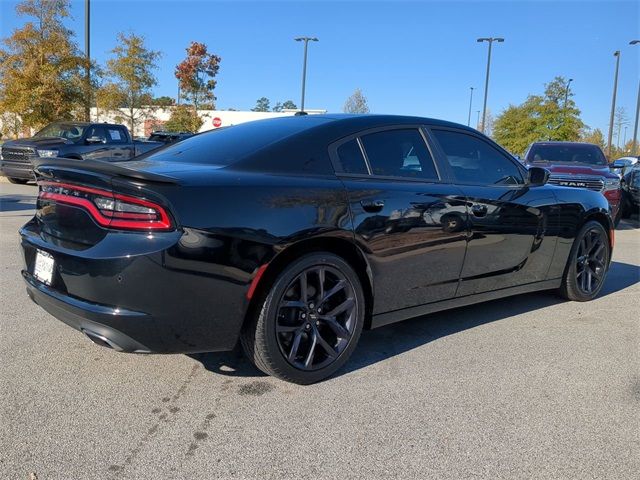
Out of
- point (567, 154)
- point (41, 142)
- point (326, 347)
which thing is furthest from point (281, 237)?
point (41, 142)

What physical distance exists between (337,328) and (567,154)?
10134 millimetres

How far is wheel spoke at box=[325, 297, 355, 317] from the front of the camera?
3.24 m

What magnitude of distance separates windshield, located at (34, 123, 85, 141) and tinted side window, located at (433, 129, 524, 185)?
1183 centimetres

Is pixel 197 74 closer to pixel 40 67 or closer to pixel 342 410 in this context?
pixel 40 67

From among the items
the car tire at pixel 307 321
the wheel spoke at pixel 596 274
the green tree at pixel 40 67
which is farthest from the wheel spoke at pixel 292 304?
the green tree at pixel 40 67

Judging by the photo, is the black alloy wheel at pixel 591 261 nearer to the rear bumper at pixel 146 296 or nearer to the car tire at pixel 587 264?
the car tire at pixel 587 264

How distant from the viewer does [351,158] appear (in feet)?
11.2

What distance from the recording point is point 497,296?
169 inches

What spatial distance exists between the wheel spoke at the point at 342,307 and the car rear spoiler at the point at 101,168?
1183 millimetres

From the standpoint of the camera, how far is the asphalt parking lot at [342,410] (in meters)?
2.40

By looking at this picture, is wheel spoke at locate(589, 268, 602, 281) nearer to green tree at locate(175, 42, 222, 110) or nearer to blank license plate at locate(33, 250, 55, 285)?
blank license plate at locate(33, 250, 55, 285)

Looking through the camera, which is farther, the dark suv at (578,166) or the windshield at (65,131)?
the windshield at (65,131)

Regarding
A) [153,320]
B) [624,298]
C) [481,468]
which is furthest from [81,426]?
[624,298]

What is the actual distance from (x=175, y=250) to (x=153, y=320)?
1.17 feet
